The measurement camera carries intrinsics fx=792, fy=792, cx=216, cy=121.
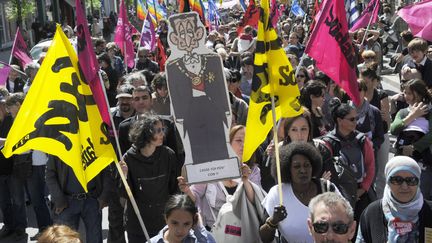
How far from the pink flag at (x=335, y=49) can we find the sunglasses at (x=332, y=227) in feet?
9.69

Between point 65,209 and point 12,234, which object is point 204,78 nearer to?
point 65,209

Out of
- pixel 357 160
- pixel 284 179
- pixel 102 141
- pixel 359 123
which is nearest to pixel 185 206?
pixel 284 179

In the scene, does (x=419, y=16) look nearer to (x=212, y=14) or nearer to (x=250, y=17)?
(x=250, y=17)

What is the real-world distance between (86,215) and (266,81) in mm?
2230

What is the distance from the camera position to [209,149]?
18.3 ft

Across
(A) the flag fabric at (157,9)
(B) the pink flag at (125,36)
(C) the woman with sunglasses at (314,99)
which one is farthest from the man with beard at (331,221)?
(A) the flag fabric at (157,9)

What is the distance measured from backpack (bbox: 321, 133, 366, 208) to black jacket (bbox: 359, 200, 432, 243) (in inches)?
45.1

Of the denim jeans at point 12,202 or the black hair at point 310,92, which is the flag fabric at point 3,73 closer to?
the denim jeans at point 12,202

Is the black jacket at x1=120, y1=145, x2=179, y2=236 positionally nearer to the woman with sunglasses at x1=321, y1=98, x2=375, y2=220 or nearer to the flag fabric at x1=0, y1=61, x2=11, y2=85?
the woman with sunglasses at x1=321, y1=98, x2=375, y2=220

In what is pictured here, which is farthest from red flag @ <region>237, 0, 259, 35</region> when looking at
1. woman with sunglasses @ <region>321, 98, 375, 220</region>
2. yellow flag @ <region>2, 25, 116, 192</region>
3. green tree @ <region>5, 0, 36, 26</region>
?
green tree @ <region>5, 0, 36, 26</region>

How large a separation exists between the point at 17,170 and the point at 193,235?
4.03 m

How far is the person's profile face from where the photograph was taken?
12.7 feet

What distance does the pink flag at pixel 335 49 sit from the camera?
6.84 meters

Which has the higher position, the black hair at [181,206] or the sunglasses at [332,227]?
the sunglasses at [332,227]
